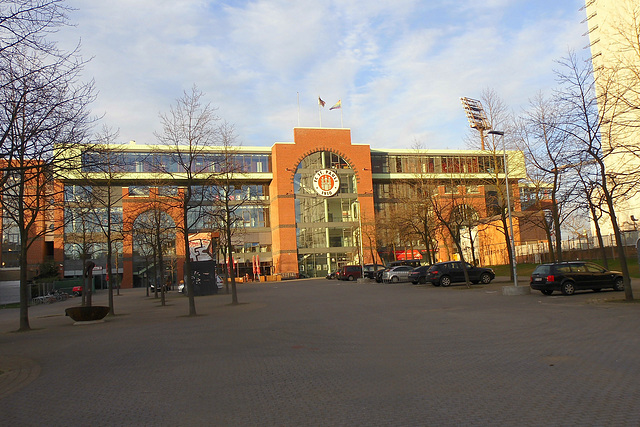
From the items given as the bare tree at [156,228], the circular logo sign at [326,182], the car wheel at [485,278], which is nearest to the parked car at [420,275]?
the car wheel at [485,278]

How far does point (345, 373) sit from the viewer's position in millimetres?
8867

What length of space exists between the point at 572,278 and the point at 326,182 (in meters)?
59.9

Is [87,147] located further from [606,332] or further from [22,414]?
[606,332]

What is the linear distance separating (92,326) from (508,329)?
14859 millimetres

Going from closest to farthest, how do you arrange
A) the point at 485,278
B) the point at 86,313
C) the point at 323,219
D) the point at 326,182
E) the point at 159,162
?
the point at 86,313, the point at 159,162, the point at 485,278, the point at 326,182, the point at 323,219

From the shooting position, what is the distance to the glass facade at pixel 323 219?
81375 millimetres

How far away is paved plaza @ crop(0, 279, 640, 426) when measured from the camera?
641cm

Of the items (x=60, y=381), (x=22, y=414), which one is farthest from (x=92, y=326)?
(x=22, y=414)

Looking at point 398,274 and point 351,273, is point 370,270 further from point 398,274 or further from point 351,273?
point 398,274

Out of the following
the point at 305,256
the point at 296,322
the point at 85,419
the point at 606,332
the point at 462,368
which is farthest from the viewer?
the point at 305,256

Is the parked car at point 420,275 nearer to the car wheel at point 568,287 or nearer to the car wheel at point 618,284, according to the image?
the car wheel at point 618,284

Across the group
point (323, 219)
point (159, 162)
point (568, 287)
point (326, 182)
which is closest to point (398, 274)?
point (568, 287)

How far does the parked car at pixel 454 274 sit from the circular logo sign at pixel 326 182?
46.6m

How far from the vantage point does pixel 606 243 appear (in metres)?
49.4
